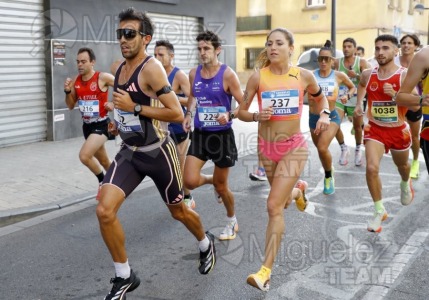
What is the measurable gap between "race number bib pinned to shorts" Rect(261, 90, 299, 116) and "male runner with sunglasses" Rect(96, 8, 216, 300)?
0.90 metres

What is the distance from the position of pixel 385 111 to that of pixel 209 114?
6.43 ft

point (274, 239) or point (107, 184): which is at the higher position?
point (107, 184)

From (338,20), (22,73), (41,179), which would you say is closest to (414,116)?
(41,179)

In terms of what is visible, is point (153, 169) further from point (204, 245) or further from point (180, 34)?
point (180, 34)

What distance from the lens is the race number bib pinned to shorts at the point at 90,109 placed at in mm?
6594

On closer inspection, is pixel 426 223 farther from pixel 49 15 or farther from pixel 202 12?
pixel 202 12

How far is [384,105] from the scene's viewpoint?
5.59 metres

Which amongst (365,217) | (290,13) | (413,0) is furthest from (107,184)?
(413,0)

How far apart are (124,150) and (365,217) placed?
3.20 meters

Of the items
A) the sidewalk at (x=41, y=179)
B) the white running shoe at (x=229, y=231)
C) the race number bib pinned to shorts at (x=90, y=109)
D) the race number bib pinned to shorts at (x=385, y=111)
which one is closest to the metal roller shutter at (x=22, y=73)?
the sidewalk at (x=41, y=179)

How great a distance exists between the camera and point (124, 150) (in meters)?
4.03

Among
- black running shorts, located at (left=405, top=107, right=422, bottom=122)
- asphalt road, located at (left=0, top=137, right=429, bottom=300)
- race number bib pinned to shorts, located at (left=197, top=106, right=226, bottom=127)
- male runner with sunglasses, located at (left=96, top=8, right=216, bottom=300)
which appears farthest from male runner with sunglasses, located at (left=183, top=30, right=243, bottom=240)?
black running shorts, located at (left=405, top=107, right=422, bottom=122)

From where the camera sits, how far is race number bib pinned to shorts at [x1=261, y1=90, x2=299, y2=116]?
438cm

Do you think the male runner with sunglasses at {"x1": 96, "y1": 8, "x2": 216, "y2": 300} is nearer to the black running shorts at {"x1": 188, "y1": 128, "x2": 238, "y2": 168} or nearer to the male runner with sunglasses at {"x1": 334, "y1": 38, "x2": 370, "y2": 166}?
the black running shorts at {"x1": 188, "y1": 128, "x2": 238, "y2": 168}
